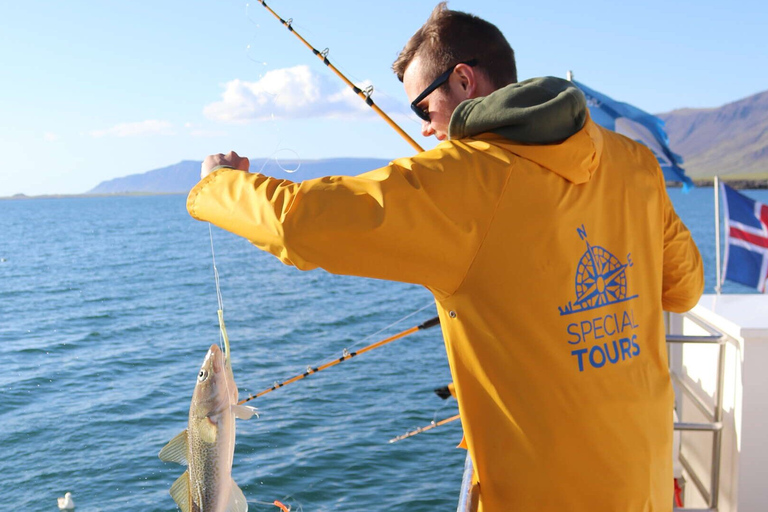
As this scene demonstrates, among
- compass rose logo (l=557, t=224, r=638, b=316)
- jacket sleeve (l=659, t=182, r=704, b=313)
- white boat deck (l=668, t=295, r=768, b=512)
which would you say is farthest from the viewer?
white boat deck (l=668, t=295, r=768, b=512)

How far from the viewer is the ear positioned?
2094 millimetres

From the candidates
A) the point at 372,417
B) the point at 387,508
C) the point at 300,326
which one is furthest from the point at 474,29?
the point at 300,326

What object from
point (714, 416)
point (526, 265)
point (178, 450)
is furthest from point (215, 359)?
point (714, 416)

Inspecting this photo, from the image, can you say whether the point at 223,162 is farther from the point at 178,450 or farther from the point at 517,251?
the point at 178,450

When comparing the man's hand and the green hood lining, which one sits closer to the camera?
the green hood lining

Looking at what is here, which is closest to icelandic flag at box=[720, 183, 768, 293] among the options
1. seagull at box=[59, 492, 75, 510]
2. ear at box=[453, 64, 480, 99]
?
ear at box=[453, 64, 480, 99]

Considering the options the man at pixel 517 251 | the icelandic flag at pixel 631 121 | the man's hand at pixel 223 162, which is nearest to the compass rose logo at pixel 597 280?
the man at pixel 517 251

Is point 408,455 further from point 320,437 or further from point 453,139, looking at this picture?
point 453,139

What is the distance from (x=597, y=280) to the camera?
1.99 meters

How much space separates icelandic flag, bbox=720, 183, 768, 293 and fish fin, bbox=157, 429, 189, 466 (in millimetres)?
7146

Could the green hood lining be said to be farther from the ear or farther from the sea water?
the sea water

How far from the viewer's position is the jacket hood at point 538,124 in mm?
1828

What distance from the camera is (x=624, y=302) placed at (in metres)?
2.06

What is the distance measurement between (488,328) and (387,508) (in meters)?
9.44
